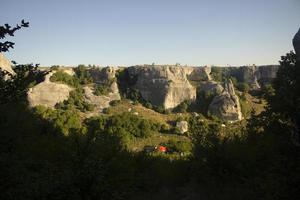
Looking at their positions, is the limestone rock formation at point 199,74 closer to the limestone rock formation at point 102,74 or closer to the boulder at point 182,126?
the limestone rock formation at point 102,74

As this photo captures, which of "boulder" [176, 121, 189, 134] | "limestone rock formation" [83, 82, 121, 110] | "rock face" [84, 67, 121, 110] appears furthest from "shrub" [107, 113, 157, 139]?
"rock face" [84, 67, 121, 110]

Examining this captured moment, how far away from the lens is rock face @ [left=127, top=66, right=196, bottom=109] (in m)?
78.9

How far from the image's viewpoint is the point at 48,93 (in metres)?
67.9

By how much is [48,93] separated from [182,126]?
3036 cm

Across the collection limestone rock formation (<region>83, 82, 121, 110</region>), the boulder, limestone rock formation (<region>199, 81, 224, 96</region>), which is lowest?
the boulder

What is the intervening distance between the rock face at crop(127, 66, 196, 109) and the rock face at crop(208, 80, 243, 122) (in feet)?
23.3

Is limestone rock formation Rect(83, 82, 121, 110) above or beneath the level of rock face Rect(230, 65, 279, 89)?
beneath

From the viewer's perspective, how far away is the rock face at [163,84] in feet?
259

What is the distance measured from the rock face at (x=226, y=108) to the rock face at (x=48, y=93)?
3505 cm

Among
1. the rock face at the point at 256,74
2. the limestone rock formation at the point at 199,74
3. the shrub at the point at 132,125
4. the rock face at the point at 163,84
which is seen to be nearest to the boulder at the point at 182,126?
the shrub at the point at 132,125

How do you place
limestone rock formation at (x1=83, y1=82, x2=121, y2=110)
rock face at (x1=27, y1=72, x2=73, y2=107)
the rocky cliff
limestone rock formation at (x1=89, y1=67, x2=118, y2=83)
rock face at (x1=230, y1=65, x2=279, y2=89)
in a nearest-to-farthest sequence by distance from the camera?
rock face at (x1=27, y1=72, x2=73, y2=107) < limestone rock formation at (x1=83, y1=82, x2=121, y2=110) < limestone rock formation at (x1=89, y1=67, x2=118, y2=83) < the rocky cliff < rock face at (x1=230, y1=65, x2=279, y2=89)

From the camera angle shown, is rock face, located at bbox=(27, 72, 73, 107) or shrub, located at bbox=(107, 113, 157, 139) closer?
shrub, located at bbox=(107, 113, 157, 139)

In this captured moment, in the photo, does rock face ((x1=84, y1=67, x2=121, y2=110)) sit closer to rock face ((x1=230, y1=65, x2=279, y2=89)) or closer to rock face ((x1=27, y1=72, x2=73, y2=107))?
rock face ((x1=27, y1=72, x2=73, y2=107))

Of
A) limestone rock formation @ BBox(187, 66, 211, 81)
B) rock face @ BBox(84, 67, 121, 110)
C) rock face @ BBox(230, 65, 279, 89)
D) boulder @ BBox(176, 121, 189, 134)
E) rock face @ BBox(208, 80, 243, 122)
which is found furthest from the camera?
rock face @ BBox(230, 65, 279, 89)
